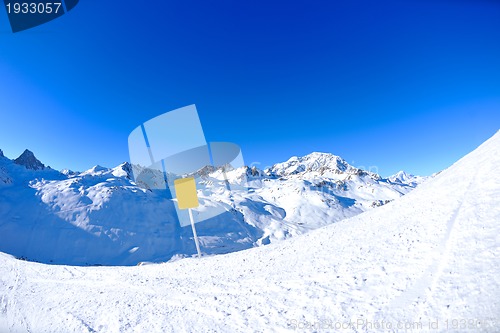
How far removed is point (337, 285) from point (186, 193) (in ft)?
76.9

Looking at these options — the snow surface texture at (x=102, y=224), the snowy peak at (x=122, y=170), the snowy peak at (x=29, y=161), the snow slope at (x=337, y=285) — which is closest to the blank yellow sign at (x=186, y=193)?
the snow slope at (x=337, y=285)

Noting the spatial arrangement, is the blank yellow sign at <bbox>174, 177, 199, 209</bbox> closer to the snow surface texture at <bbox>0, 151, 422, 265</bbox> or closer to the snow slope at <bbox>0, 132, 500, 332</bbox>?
the snow slope at <bbox>0, 132, 500, 332</bbox>

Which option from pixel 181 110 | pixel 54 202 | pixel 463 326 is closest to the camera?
pixel 463 326

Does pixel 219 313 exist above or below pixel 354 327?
above

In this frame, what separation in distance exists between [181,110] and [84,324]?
1814 centimetres

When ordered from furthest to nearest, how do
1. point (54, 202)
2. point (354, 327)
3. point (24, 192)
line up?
point (24, 192) → point (54, 202) → point (354, 327)

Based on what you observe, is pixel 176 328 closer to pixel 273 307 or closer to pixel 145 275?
pixel 273 307

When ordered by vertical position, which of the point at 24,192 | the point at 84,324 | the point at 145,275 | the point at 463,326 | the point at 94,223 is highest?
the point at 24,192

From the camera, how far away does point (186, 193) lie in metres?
29.7

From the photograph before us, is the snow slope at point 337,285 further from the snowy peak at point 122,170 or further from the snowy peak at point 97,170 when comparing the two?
the snowy peak at point 97,170

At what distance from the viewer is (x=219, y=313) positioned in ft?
28.1

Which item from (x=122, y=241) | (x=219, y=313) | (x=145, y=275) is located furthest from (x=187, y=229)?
(x=219, y=313)

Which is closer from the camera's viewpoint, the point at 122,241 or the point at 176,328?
the point at 176,328

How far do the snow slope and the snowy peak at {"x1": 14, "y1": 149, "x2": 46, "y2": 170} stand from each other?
531ft
